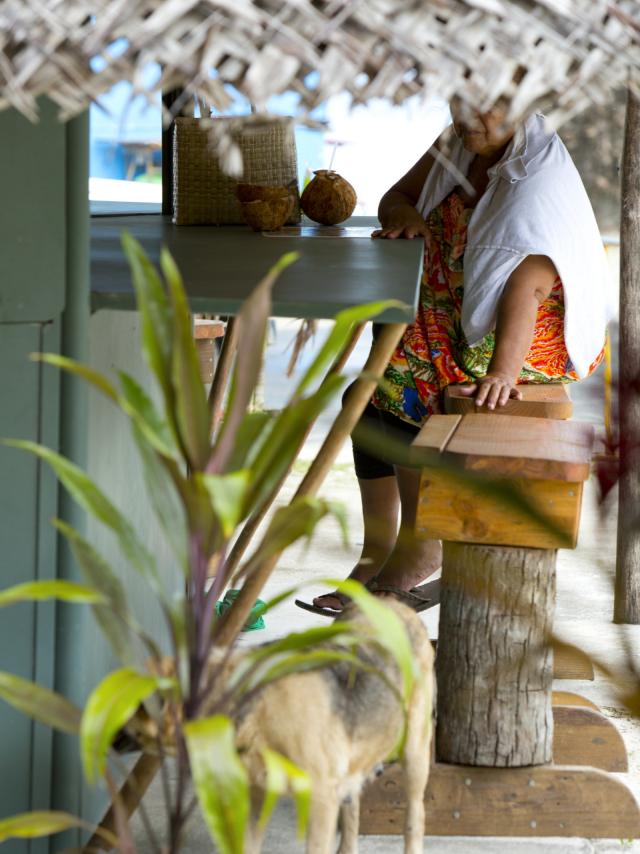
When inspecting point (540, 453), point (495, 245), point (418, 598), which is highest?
point (495, 245)

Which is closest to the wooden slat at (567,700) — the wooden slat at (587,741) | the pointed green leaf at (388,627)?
the wooden slat at (587,741)

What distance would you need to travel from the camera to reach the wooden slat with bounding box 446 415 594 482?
216cm

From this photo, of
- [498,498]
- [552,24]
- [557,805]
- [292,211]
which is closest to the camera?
[498,498]

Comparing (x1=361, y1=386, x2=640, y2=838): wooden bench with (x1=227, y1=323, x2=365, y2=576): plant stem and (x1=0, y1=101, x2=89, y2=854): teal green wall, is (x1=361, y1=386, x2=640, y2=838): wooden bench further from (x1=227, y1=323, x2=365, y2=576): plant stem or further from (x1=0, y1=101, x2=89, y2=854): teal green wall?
(x1=0, y1=101, x2=89, y2=854): teal green wall

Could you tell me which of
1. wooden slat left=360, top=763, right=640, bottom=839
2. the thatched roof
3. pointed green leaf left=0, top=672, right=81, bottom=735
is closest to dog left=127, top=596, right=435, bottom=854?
pointed green leaf left=0, top=672, right=81, bottom=735

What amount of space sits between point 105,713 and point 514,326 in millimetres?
1861

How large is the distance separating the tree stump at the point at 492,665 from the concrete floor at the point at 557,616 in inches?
4.6

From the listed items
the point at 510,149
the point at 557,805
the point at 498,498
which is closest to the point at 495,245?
the point at 510,149

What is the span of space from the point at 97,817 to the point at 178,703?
3.82 ft

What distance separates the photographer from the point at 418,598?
11.0 ft

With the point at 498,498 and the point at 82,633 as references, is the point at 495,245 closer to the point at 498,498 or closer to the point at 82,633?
the point at 82,633

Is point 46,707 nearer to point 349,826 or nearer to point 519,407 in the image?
point 349,826

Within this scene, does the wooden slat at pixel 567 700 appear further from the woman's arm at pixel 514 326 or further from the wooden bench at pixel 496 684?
the woman's arm at pixel 514 326

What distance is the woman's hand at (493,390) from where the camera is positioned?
2795 millimetres
